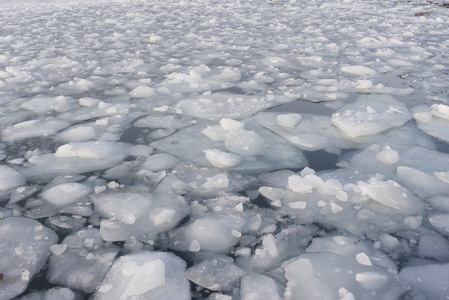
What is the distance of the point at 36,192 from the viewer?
1.92 m

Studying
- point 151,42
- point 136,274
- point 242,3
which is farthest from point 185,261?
point 242,3

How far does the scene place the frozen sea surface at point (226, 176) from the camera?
4.61 feet

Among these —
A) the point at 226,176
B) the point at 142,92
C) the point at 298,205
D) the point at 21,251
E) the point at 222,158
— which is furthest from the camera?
the point at 142,92

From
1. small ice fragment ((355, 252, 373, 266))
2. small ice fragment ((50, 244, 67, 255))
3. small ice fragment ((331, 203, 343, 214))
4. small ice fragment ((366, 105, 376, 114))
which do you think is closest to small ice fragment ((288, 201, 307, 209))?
small ice fragment ((331, 203, 343, 214))

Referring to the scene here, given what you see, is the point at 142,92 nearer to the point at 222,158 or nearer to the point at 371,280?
the point at 222,158

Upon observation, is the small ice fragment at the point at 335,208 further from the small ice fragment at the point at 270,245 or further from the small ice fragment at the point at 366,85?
the small ice fragment at the point at 366,85

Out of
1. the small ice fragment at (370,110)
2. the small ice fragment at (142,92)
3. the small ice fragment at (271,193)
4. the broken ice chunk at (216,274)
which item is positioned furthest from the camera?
the small ice fragment at (142,92)

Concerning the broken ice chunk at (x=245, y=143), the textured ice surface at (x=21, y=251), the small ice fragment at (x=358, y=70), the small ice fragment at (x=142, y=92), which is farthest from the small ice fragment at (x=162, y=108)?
the small ice fragment at (x=358, y=70)

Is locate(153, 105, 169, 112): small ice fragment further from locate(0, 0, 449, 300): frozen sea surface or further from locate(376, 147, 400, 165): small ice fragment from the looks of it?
locate(376, 147, 400, 165): small ice fragment

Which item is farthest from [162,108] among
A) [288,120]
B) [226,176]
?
[226,176]

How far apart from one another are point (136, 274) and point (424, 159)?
195cm

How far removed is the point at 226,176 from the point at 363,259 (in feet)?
2.92

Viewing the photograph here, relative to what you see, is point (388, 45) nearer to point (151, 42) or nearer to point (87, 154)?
point (151, 42)

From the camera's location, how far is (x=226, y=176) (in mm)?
2035
